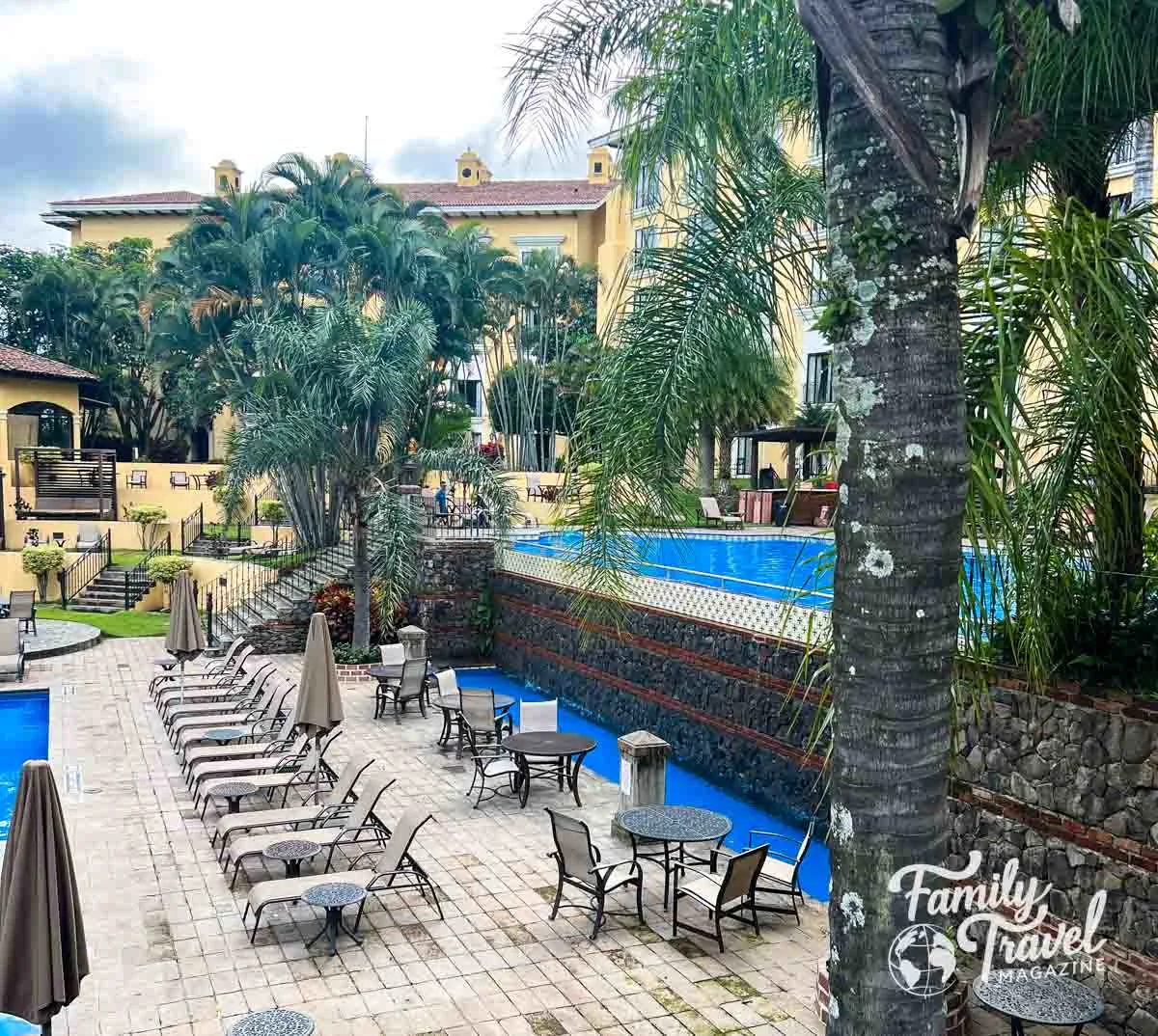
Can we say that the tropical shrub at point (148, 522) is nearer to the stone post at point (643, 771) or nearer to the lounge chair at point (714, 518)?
the lounge chair at point (714, 518)

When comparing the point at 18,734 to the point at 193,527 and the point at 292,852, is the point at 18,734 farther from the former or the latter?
the point at 193,527

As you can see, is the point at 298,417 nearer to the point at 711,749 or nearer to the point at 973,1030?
the point at 711,749

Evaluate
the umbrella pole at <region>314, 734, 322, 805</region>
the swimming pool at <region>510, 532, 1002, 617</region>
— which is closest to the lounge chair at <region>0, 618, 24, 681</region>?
the umbrella pole at <region>314, 734, 322, 805</region>

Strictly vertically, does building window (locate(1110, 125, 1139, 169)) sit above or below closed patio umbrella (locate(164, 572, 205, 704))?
above

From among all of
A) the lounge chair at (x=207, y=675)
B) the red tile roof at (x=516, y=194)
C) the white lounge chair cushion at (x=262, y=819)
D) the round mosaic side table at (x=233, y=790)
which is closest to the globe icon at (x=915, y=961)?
the white lounge chair cushion at (x=262, y=819)

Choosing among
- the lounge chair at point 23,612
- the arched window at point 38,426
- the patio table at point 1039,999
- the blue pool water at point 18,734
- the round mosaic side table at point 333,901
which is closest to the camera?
the patio table at point 1039,999

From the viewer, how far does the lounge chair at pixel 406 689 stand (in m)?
15.5

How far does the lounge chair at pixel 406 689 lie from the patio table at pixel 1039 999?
1068cm

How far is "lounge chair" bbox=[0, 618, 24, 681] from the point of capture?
17.0 m

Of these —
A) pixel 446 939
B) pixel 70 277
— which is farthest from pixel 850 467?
pixel 70 277

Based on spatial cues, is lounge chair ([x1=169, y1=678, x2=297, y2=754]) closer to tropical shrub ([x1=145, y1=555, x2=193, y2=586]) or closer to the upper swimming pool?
the upper swimming pool

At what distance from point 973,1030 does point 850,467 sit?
5.19 meters

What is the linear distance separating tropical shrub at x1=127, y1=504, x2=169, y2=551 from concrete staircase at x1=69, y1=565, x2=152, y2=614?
4361 mm

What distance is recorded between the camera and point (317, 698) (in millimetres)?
10633
